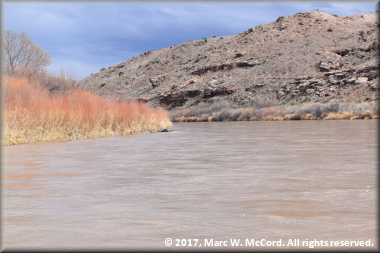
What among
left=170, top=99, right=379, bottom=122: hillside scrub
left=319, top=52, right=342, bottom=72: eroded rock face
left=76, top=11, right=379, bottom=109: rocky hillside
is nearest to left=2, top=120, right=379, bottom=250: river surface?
left=170, top=99, right=379, bottom=122: hillside scrub

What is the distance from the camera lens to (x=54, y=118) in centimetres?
1512

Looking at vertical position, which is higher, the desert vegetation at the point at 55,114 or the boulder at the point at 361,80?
the boulder at the point at 361,80

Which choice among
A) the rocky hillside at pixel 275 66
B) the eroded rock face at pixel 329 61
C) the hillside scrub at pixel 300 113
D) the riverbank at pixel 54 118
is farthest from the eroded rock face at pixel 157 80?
the riverbank at pixel 54 118

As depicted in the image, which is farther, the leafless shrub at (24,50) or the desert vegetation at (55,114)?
the leafless shrub at (24,50)

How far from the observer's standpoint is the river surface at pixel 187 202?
3.25 m

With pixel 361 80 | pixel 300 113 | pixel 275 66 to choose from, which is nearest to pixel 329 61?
pixel 275 66

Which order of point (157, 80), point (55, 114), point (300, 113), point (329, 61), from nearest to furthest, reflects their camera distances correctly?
point (55, 114)
point (300, 113)
point (329, 61)
point (157, 80)

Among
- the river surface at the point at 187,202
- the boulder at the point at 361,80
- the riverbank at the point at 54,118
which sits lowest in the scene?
the river surface at the point at 187,202

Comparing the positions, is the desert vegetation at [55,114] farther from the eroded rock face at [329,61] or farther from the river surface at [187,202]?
the eroded rock face at [329,61]

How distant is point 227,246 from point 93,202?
211 cm

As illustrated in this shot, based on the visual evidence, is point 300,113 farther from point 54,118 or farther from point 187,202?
point 187,202

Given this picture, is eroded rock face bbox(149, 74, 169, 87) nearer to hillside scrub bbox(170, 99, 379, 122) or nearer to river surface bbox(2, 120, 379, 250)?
hillside scrub bbox(170, 99, 379, 122)

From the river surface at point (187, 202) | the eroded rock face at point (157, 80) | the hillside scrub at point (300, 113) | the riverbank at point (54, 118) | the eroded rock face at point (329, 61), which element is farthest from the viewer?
the eroded rock face at point (157, 80)

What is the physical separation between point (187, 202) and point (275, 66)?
186 feet
